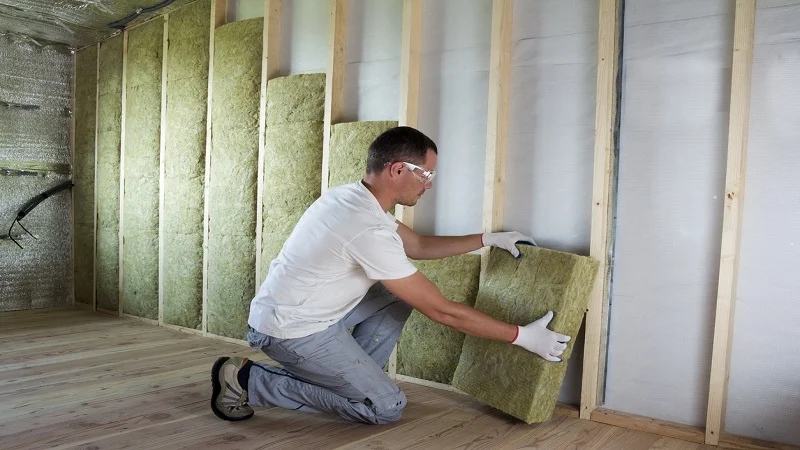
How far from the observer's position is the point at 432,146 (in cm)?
254

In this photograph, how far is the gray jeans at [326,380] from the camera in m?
2.43

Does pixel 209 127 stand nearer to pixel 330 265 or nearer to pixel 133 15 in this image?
pixel 133 15

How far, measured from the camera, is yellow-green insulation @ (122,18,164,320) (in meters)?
4.64

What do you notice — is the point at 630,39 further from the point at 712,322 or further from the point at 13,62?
the point at 13,62

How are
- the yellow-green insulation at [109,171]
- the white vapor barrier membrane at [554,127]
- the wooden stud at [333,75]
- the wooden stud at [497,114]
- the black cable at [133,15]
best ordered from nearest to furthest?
the white vapor barrier membrane at [554,127] → the wooden stud at [497,114] → the wooden stud at [333,75] → the black cable at [133,15] → the yellow-green insulation at [109,171]

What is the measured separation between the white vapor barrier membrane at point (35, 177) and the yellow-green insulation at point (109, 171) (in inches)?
17.3

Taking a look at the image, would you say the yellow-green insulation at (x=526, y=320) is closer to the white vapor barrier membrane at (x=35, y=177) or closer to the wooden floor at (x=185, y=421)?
the wooden floor at (x=185, y=421)

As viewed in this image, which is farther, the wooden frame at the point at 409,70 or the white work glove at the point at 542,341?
the wooden frame at the point at 409,70

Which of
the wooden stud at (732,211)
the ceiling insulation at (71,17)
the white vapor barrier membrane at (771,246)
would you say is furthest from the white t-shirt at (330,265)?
the ceiling insulation at (71,17)

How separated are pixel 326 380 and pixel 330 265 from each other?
0.45 metres

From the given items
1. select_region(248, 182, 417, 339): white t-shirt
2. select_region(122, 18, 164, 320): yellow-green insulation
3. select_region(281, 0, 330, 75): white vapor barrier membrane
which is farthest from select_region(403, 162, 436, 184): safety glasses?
select_region(122, 18, 164, 320): yellow-green insulation

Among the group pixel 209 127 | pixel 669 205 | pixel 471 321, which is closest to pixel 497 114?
pixel 669 205

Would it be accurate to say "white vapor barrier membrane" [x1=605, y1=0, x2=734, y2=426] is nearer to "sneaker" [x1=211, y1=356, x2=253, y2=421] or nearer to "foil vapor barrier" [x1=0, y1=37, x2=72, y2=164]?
"sneaker" [x1=211, y1=356, x2=253, y2=421]

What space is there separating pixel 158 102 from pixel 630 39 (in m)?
3.31
